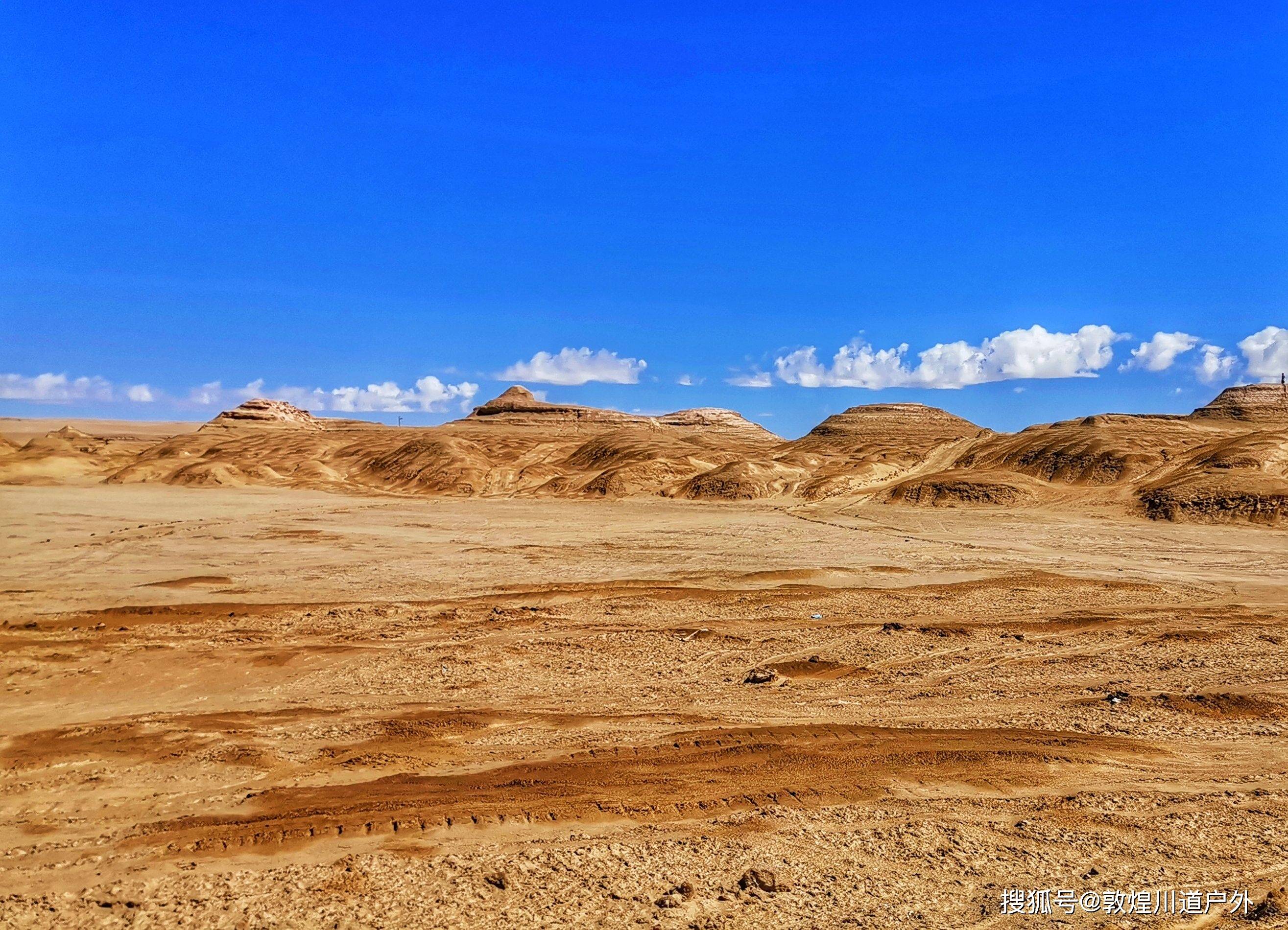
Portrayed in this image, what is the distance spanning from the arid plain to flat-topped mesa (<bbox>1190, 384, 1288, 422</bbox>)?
186ft

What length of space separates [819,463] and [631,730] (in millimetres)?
53594

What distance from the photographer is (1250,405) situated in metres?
73.8

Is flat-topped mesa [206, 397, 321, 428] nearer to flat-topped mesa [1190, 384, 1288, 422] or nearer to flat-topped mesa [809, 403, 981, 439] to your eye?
flat-topped mesa [809, 403, 981, 439]

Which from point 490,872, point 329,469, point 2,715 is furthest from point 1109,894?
point 329,469

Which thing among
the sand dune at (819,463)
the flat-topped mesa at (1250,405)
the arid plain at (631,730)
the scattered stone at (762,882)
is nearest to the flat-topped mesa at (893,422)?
the sand dune at (819,463)

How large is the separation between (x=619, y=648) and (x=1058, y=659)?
21.3 feet

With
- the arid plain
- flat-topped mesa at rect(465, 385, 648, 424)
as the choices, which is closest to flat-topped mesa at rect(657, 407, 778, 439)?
flat-topped mesa at rect(465, 385, 648, 424)

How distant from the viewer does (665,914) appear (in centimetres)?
532

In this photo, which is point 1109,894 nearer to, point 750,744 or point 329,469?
point 750,744

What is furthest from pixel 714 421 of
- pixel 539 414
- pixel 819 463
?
pixel 819 463

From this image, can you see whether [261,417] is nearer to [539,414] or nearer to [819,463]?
[539,414]

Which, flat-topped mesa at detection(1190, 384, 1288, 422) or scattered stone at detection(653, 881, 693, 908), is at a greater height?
flat-topped mesa at detection(1190, 384, 1288, 422)

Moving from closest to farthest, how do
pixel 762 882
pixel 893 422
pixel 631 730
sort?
pixel 762 882
pixel 631 730
pixel 893 422

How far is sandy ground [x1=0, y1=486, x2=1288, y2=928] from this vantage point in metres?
5.66
